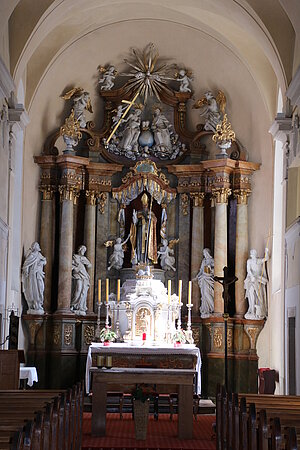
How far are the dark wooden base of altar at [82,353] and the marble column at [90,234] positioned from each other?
78cm

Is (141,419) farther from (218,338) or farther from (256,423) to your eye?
(218,338)

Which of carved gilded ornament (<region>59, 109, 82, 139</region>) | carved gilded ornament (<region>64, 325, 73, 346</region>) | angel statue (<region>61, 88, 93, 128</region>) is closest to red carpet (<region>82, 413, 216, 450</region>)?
carved gilded ornament (<region>64, 325, 73, 346</region>)

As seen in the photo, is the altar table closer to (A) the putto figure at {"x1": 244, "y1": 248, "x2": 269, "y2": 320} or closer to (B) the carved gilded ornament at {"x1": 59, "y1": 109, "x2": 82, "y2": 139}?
(A) the putto figure at {"x1": 244, "y1": 248, "x2": 269, "y2": 320}

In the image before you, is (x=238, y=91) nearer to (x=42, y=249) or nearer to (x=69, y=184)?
(x=69, y=184)

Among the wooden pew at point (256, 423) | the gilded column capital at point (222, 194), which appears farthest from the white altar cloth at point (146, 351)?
the wooden pew at point (256, 423)

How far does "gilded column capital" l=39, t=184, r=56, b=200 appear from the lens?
19797 millimetres

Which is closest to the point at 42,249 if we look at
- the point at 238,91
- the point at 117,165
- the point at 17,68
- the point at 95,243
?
the point at 95,243

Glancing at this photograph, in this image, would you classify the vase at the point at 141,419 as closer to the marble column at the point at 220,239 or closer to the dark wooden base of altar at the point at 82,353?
the dark wooden base of altar at the point at 82,353

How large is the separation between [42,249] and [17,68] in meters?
4.80

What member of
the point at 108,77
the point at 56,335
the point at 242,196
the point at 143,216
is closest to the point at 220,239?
the point at 242,196

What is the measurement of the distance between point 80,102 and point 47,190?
227cm

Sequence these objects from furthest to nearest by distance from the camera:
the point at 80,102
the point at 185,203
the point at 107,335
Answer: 1. the point at 185,203
2. the point at 80,102
3. the point at 107,335

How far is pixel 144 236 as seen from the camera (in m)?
19.8

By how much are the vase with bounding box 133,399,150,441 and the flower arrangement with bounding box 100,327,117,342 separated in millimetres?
5490
